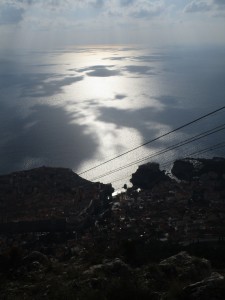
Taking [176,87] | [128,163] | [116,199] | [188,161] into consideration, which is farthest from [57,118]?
[176,87]

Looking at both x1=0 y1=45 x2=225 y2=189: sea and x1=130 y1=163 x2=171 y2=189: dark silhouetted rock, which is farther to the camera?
x1=0 y1=45 x2=225 y2=189: sea

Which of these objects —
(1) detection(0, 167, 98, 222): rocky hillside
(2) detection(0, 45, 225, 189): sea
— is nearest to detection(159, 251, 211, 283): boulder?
(2) detection(0, 45, 225, 189): sea

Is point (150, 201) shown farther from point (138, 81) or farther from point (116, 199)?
point (138, 81)

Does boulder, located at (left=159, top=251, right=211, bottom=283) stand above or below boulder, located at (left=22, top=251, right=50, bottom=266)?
below

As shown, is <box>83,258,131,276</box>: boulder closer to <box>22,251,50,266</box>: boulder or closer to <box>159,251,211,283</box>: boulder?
<box>159,251,211,283</box>: boulder

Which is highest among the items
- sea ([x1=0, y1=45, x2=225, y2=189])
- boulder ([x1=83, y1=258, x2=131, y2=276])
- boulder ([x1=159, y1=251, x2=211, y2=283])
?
sea ([x1=0, y1=45, x2=225, y2=189])

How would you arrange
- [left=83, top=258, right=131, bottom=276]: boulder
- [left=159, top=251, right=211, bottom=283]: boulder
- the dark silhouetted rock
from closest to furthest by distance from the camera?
[left=159, top=251, right=211, bottom=283]: boulder < [left=83, top=258, right=131, bottom=276]: boulder < the dark silhouetted rock

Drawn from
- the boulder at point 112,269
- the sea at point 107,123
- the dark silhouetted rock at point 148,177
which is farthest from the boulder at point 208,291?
the dark silhouetted rock at point 148,177

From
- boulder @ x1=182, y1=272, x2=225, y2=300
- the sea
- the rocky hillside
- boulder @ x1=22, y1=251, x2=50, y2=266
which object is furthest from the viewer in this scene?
the sea
